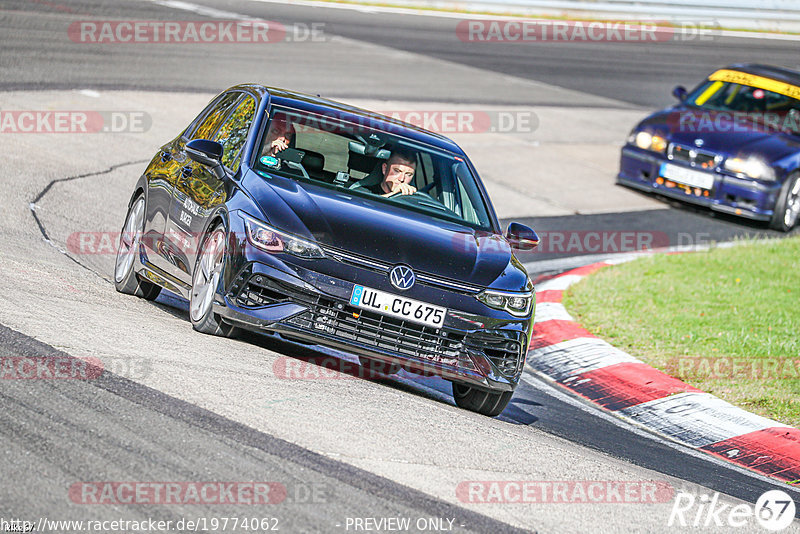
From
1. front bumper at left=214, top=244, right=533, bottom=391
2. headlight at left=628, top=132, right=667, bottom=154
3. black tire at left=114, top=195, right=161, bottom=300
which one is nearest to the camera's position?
front bumper at left=214, top=244, right=533, bottom=391

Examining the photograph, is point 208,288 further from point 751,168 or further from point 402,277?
Result: point 751,168

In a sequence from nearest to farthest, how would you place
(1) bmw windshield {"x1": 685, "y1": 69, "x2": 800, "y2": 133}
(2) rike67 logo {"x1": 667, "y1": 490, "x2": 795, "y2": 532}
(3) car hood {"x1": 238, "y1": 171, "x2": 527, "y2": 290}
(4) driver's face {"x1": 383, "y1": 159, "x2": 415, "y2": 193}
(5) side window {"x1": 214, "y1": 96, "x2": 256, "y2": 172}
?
(2) rike67 logo {"x1": 667, "y1": 490, "x2": 795, "y2": 532} < (3) car hood {"x1": 238, "y1": 171, "x2": 527, "y2": 290} < (5) side window {"x1": 214, "y1": 96, "x2": 256, "y2": 172} < (4) driver's face {"x1": 383, "y1": 159, "x2": 415, "y2": 193} < (1) bmw windshield {"x1": 685, "y1": 69, "x2": 800, "y2": 133}

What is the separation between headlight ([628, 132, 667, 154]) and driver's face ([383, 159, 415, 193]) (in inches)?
340

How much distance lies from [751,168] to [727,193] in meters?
0.43

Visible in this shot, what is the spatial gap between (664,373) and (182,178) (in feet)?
12.5

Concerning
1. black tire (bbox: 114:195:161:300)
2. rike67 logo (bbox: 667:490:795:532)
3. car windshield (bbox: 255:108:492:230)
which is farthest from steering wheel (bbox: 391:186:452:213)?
rike67 logo (bbox: 667:490:795:532)

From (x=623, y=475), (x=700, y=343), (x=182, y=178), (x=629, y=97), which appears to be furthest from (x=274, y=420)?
(x=629, y=97)

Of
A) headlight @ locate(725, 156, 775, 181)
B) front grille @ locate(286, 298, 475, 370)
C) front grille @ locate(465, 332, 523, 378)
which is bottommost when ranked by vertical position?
headlight @ locate(725, 156, 775, 181)

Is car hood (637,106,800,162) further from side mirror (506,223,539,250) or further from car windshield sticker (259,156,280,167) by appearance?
car windshield sticker (259,156,280,167)

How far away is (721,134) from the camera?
1569 cm

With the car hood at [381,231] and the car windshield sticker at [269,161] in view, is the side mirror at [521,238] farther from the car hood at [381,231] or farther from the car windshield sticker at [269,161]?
the car windshield sticker at [269,161]

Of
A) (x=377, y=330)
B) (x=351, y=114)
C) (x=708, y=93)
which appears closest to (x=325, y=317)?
(x=377, y=330)

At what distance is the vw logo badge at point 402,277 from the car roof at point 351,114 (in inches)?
68.3

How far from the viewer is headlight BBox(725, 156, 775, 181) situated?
1502 centimetres
